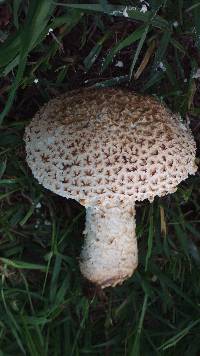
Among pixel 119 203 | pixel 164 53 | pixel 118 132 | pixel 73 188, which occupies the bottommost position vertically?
pixel 119 203

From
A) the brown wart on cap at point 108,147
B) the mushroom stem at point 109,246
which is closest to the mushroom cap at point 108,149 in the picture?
the brown wart on cap at point 108,147

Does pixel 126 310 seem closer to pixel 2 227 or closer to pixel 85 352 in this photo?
pixel 85 352

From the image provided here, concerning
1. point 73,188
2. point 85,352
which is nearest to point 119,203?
point 73,188

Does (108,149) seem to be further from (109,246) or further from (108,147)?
(109,246)

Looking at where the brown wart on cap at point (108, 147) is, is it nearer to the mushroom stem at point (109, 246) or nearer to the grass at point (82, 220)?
the mushroom stem at point (109, 246)

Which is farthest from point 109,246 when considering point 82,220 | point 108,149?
point 108,149

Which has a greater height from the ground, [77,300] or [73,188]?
[73,188]
